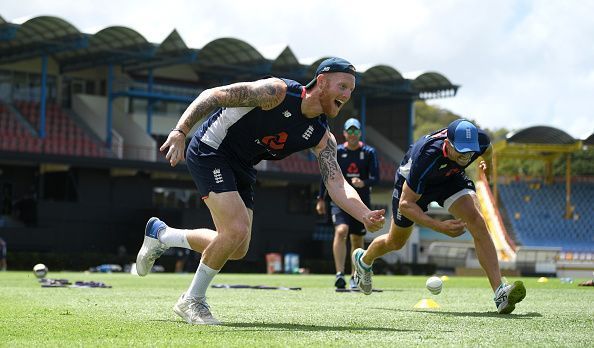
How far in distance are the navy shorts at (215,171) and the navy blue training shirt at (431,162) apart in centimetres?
198

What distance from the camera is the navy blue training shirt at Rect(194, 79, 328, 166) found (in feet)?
26.7

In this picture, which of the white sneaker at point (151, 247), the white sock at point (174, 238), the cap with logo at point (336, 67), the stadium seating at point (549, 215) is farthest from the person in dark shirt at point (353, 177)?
the stadium seating at point (549, 215)

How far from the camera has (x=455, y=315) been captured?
30.1 ft

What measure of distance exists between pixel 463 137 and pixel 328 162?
59.8 inches

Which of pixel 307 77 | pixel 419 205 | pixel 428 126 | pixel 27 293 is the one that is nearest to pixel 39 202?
pixel 307 77

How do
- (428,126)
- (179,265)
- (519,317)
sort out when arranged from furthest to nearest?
(428,126) → (179,265) → (519,317)

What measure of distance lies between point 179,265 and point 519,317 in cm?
2987

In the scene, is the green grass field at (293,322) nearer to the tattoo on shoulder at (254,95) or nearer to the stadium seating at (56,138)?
the tattoo on shoulder at (254,95)

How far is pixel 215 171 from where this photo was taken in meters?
8.17

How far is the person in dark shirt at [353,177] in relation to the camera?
15.7m

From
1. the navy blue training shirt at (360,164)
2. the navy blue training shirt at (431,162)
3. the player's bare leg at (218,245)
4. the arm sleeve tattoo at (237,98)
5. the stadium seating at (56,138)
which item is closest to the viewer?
the arm sleeve tattoo at (237,98)

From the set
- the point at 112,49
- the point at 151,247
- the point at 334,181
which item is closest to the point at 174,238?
the point at 151,247

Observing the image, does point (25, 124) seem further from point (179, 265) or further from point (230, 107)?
point (230, 107)

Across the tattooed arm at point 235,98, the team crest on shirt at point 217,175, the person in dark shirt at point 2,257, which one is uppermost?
the tattooed arm at point 235,98
